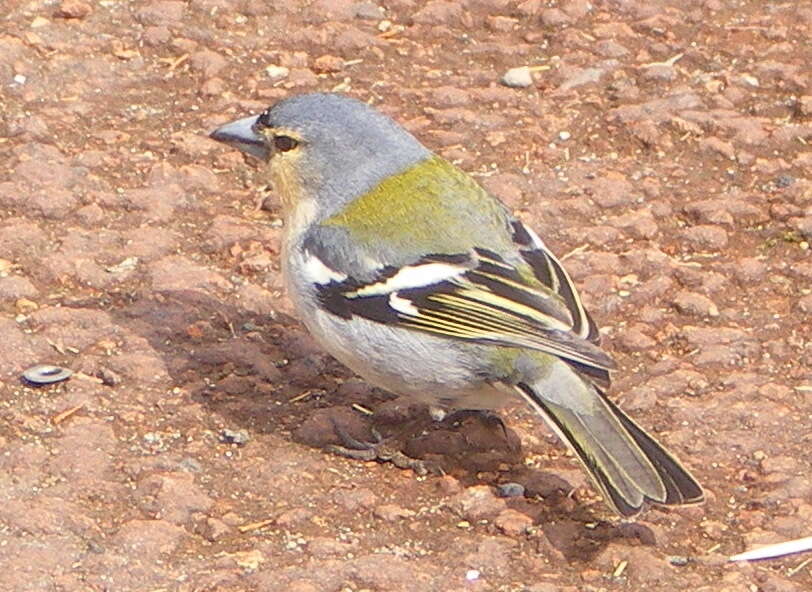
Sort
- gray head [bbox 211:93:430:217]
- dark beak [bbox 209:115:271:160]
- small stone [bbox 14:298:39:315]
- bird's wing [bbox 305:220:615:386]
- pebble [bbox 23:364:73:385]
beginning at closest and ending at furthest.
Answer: bird's wing [bbox 305:220:615:386] → pebble [bbox 23:364:73:385] → gray head [bbox 211:93:430:217] → small stone [bbox 14:298:39:315] → dark beak [bbox 209:115:271:160]

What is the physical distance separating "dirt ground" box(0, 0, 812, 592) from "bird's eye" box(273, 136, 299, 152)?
0.58 m

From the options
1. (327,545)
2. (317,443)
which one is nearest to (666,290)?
(317,443)

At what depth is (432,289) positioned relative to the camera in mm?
5547

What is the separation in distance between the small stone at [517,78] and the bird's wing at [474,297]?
1942 millimetres

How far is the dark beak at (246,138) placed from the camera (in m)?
6.22

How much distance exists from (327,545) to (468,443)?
911mm

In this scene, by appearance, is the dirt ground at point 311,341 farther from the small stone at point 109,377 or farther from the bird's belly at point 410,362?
the bird's belly at point 410,362

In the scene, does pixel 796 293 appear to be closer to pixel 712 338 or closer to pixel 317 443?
pixel 712 338

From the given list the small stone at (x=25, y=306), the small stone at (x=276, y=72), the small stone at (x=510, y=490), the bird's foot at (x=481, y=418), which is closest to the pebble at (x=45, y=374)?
the small stone at (x=25, y=306)

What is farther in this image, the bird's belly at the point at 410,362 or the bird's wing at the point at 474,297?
the bird's belly at the point at 410,362

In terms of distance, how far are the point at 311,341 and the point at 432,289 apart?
2.90ft

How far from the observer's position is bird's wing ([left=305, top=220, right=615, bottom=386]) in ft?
17.6

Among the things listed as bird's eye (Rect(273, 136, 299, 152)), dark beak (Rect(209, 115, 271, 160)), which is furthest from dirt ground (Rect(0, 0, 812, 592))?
bird's eye (Rect(273, 136, 299, 152))

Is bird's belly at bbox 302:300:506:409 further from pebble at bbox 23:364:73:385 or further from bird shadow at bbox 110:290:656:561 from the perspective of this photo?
pebble at bbox 23:364:73:385
